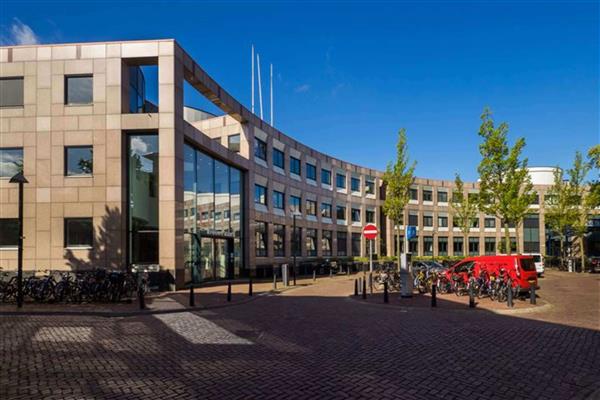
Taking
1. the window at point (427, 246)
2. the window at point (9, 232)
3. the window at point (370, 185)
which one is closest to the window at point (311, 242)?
the window at point (370, 185)

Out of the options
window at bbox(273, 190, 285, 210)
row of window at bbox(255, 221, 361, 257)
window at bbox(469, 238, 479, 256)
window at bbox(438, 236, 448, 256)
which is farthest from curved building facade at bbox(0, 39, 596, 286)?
window at bbox(469, 238, 479, 256)

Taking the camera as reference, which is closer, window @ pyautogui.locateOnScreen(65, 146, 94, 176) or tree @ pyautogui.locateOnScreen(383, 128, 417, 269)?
window @ pyautogui.locateOnScreen(65, 146, 94, 176)

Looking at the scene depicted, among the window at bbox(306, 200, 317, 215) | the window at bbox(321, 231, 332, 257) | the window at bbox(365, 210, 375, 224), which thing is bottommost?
the window at bbox(321, 231, 332, 257)

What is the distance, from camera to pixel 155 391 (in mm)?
6410

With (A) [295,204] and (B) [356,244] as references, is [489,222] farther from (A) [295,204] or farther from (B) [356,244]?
(A) [295,204]

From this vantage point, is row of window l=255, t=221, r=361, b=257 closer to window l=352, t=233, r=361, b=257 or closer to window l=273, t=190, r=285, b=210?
window l=352, t=233, r=361, b=257

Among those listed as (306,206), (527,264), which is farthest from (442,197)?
(527,264)

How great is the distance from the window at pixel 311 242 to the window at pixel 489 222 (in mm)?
31995

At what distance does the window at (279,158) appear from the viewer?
1579 inches

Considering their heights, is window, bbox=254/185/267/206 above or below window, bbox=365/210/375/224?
above

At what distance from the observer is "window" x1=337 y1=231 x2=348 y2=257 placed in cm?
5175

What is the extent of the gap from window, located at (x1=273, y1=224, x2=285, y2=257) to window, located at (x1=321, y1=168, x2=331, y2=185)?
10.6 metres

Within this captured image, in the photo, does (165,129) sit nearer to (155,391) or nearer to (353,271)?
(155,391)

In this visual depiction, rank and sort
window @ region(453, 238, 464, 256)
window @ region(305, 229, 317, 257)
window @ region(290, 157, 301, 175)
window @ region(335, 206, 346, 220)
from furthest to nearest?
window @ region(453, 238, 464, 256) → window @ region(335, 206, 346, 220) → window @ region(305, 229, 317, 257) → window @ region(290, 157, 301, 175)
